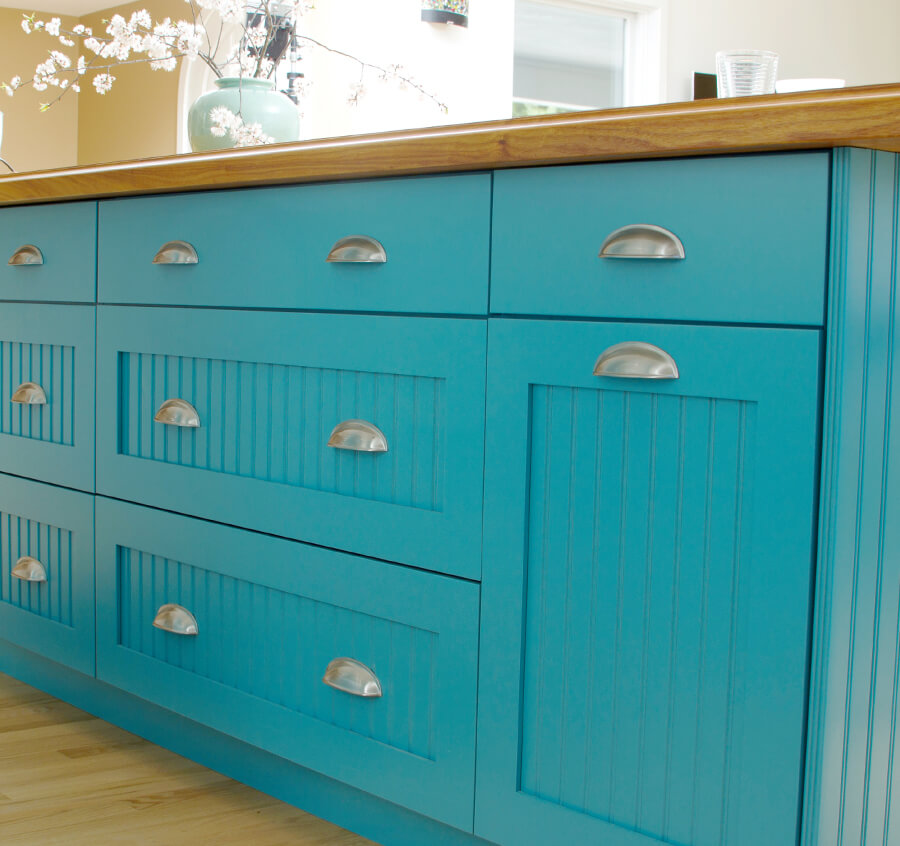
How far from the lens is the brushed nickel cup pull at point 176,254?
145cm

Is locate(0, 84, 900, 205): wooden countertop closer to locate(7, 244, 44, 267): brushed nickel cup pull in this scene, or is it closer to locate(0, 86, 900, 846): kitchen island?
locate(0, 86, 900, 846): kitchen island

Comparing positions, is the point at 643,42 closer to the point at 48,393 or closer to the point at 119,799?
the point at 48,393

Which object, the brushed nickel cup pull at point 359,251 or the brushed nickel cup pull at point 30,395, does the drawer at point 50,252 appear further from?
the brushed nickel cup pull at point 359,251

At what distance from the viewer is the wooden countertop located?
0.86m

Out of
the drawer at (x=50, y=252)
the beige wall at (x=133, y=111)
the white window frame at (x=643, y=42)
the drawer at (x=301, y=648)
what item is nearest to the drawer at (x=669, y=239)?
the drawer at (x=301, y=648)

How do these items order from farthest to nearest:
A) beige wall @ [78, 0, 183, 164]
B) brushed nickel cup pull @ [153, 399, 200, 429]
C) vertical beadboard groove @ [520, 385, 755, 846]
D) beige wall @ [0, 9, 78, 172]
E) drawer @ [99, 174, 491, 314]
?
beige wall @ [0, 9, 78, 172], beige wall @ [78, 0, 183, 164], brushed nickel cup pull @ [153, 399, 200, 429], drawer @ [99, 174, 491, 314], vertical beadboard groove @ [520, 385, 755, 846]

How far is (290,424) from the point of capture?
1349mm

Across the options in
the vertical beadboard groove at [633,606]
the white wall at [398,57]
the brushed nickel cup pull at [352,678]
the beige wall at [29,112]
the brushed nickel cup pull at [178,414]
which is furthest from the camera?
the beige wall at [29,112]

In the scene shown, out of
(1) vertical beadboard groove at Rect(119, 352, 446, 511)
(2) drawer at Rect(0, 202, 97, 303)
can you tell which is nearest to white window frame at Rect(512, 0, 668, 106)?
(2) drawer at Rect(0, 202, 97, 303)

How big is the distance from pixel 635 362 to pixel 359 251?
0.39 metres

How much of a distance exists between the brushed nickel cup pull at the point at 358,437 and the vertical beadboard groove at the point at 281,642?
0.20 meters

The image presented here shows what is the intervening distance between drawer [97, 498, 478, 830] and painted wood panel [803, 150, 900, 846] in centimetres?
38

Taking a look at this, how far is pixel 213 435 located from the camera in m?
1.46

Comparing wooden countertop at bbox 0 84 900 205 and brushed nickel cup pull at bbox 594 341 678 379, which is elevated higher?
wooden countertop at bbox 0 84 900 205
